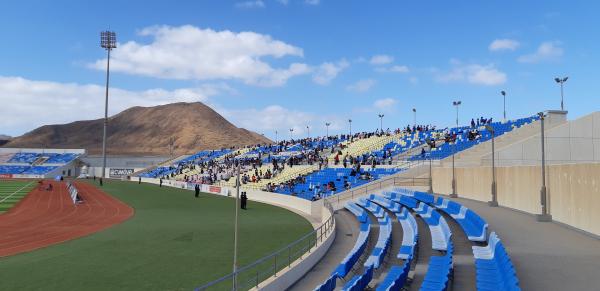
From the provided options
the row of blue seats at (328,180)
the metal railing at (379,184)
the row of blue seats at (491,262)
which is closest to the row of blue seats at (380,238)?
the metal railing at (379,184)

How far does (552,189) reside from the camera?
1786 cm

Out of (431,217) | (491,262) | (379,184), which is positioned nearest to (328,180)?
(379,184)

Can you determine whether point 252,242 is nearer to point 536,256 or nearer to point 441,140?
point 536,256

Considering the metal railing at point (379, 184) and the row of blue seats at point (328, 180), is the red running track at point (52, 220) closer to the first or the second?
the row of blue seats at point (328, 180)

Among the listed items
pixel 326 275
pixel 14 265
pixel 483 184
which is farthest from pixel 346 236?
pixel 14 265

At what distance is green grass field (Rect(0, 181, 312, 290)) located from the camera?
43.8ft

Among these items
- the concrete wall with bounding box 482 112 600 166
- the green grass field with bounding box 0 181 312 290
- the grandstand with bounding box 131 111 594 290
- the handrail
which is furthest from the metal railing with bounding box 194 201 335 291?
the concrete wall with bounding box 482 112 600 166

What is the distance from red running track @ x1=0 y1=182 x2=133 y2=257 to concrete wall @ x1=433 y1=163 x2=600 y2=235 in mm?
19181

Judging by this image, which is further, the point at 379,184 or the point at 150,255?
the point at 379,184

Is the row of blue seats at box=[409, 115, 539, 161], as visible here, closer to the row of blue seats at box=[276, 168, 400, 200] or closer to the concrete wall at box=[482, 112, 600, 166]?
the row of blue seats at box=[276, 168, 400, 200]

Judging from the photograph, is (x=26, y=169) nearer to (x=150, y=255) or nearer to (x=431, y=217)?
(x=150, y=255)

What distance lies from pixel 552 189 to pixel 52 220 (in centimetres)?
2507

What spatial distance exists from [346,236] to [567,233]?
8.10 m

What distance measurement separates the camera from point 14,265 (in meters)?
15.7
